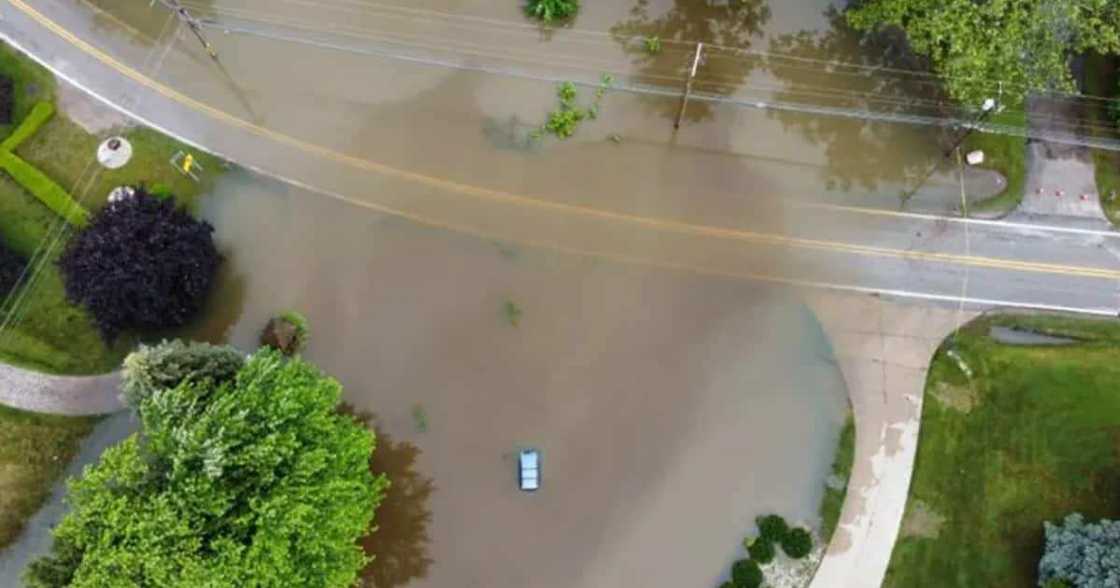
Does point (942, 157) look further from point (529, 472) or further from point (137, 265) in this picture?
point (137, 265)

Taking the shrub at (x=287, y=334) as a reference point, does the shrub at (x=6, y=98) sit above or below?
above

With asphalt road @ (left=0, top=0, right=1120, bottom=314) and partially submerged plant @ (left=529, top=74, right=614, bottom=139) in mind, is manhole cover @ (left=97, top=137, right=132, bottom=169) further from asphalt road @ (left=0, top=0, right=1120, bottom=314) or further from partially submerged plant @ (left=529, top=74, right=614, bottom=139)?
partially submerged plant @ (left=529, top=74, right=614, bottom=139)

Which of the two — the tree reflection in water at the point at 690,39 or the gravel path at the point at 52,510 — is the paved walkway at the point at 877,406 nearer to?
the tree reflection in water at the point at 690,39

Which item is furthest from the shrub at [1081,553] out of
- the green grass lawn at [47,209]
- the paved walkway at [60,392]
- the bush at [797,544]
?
the green grass lawn at [47,209]

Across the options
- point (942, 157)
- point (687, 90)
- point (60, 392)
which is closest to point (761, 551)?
point (942, 157)

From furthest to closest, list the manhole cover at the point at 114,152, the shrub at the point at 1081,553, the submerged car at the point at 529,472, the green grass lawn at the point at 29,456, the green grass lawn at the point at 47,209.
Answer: the manhole cover at the point at 114,152
the green grass lawn at the point at 47,209
the submerged car at the point at 529,472
the green grass lawn at the point at 29,456
the shrub at the point at 1081,553

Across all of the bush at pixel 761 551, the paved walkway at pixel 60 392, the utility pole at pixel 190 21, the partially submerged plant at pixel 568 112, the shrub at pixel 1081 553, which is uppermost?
the utility pole at pixel 190 21

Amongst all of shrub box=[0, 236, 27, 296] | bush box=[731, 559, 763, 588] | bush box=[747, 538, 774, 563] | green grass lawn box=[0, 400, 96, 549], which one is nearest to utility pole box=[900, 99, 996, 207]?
bush box=[747, 538, 774, 563]
